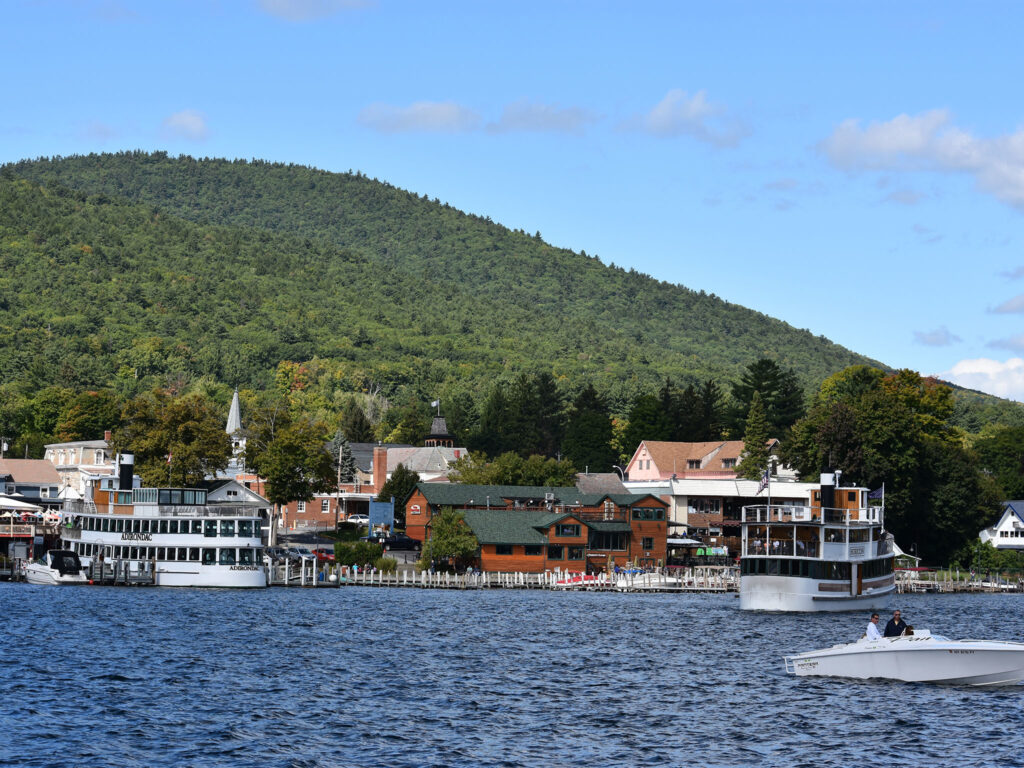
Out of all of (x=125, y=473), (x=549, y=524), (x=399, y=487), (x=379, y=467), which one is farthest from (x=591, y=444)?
(x=125, y=473)

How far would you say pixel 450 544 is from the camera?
122 metres

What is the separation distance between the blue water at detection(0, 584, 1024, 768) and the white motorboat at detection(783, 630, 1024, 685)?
0.63 metres

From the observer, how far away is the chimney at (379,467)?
175 m

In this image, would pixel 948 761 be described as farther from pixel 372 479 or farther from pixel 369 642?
pixel 372 479

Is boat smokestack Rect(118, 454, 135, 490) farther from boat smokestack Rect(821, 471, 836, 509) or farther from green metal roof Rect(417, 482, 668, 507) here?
boat smokestack Rect(821, 471, 836, 509)

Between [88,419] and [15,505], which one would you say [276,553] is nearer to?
[15,505]

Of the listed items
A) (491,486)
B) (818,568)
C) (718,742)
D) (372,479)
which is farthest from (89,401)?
(718,742)

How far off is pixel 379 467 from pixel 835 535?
8993cm

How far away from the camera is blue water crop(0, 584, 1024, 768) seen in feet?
142

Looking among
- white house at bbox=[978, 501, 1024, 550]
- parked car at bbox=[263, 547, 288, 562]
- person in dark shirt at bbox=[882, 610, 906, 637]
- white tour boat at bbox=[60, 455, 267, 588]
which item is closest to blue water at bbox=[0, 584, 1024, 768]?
person in dark shirt at bbox=[882, 610, 906, 637]

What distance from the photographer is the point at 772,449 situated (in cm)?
16862

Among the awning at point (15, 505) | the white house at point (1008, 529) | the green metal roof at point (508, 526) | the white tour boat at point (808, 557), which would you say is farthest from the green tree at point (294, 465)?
the white house at point (1008, 529)

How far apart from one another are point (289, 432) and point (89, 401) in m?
66.0

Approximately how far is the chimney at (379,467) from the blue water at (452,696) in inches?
3394
